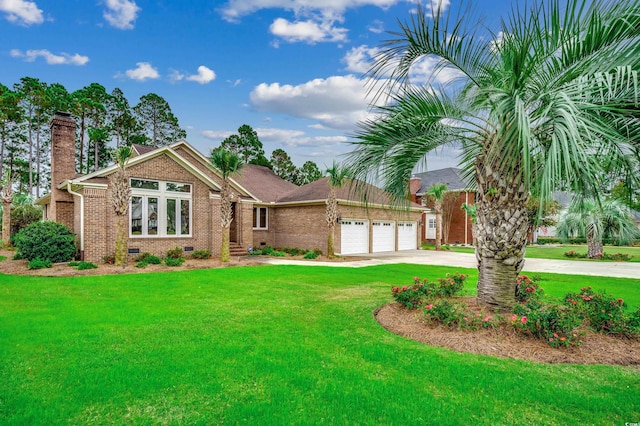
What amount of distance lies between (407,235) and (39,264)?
1988 centimetres

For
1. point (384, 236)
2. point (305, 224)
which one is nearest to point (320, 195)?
point (305, 224)

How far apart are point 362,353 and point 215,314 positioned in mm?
3077

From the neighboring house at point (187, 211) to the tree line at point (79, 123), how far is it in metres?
18.3

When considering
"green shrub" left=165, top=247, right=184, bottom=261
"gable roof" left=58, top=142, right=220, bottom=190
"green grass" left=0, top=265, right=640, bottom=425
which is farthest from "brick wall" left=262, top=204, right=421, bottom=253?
"green grass" left=0, top=265, right=640, bottom=425

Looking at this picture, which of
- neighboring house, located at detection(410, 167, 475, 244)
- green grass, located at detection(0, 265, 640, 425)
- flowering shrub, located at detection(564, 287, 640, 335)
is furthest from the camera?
neighboring house, located at detection(410, 167, 475, 244)

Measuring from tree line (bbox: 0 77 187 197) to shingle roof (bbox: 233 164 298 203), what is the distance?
17.2 m

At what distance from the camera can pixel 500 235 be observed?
5438 millimetres

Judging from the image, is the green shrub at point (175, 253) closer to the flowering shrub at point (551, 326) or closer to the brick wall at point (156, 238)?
the brick wall at point (156, 238)

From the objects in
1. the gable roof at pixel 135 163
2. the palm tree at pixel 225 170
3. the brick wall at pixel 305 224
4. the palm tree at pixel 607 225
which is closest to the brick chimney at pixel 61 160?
the gable roof at pixel 135 163

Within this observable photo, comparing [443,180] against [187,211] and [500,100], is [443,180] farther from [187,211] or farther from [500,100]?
[500,100]

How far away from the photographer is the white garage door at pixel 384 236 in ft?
71.2

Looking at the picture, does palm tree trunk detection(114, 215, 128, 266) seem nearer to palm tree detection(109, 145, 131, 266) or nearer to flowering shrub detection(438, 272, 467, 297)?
palm tree detection(109, 145, 131, 266)

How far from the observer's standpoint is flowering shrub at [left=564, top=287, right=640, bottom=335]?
5.01 m

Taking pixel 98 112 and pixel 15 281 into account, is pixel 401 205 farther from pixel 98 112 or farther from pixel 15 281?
pixel 98 112
